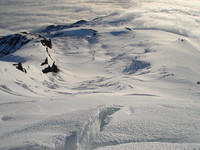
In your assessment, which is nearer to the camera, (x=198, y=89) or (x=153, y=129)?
(x=153, y=129)

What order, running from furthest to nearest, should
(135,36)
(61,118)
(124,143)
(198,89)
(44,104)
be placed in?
1. (135,36)
2. (198,89)
3. (44,104)
4. (61,118)
5. (124,143)

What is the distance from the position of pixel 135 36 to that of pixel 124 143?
56593 mm

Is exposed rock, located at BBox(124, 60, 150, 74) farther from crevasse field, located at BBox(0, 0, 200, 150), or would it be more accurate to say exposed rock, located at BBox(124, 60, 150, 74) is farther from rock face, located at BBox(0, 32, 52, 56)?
rock face, located at BBox(0, 32, 52, 56)

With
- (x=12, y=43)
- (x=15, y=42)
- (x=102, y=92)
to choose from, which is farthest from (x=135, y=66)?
(x=12, y=43)

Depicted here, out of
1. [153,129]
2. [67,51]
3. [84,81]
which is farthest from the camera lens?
[67,51]

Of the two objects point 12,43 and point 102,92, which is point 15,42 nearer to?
point 12,43

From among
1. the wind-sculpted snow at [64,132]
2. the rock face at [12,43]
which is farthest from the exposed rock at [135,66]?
the wind-sculpted snow at [64,132]

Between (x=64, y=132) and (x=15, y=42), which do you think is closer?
(x=64, y=132)

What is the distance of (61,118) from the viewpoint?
7.80 metres

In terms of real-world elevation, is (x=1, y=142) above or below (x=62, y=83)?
above

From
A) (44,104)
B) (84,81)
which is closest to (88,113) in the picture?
(44,104)

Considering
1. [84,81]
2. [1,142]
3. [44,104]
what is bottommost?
[84,81]

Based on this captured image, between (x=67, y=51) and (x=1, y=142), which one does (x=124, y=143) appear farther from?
(x=67, y=51)

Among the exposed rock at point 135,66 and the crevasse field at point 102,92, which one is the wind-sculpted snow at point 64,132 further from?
the exposed rock at point 135,66
